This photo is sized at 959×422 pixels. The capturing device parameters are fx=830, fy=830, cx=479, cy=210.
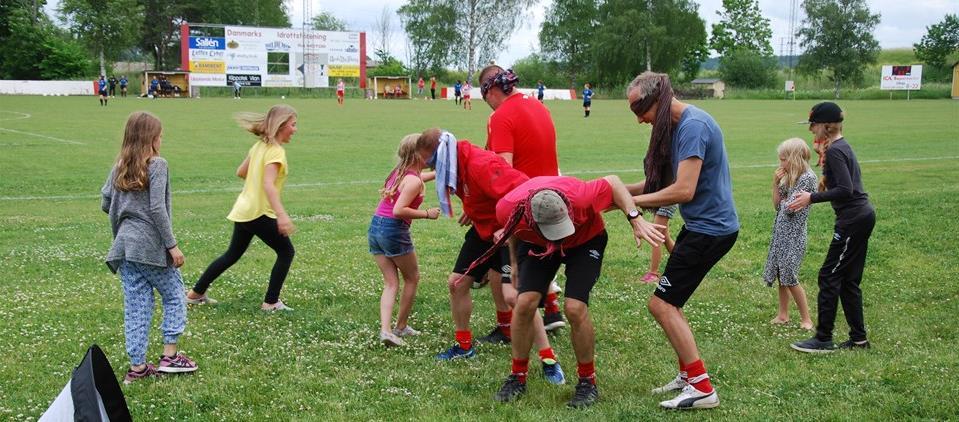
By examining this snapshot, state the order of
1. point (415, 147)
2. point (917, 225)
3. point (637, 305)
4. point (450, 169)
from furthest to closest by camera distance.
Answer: point (917, 225) < point (637, 305) < point (415, 147) < point (450, 169)

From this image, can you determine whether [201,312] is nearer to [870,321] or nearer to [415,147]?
[415,147]

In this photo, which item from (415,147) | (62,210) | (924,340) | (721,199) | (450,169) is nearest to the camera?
(721,199)

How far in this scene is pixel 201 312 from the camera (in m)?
7.17

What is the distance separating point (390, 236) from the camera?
6.29 m

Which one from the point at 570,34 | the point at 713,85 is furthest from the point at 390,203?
the point at 713,85

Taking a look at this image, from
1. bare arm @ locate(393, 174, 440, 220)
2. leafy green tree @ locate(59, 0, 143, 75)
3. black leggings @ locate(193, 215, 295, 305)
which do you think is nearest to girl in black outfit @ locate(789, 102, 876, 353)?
bare arm @ locate(393, 174, 440, 220)

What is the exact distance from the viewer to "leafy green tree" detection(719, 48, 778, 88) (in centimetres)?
9319

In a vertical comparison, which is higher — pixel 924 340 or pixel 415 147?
pixel 415 147

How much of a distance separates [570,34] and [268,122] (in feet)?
284

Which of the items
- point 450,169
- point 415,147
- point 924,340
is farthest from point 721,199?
point 924,340

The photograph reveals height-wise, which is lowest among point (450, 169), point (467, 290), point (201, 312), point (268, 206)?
point (201, 312)

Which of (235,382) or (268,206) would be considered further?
(268,206)

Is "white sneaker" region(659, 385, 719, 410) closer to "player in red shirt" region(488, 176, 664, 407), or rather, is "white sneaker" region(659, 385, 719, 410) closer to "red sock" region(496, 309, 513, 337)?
"player in red shirt" region(488, 176, 664, 407)

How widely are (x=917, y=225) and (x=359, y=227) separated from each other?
750cm
